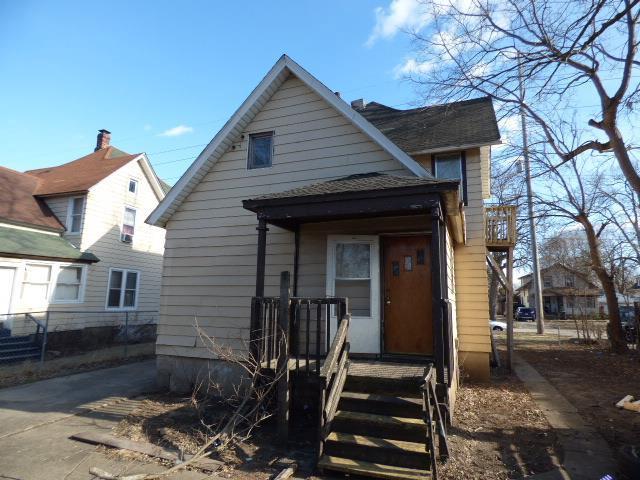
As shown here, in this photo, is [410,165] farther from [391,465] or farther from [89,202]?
[89,202]

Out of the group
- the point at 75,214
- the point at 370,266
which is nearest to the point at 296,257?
the point at 370,266

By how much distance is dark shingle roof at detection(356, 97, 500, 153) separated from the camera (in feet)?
29.9

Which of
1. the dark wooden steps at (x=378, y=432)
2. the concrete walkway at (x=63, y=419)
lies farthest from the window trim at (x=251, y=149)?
the concrete walkway at (x=63, y=419)

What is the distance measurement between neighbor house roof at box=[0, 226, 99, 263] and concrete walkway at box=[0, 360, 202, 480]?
5171 millimetres

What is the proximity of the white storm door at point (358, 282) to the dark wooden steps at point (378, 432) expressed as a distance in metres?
1.74

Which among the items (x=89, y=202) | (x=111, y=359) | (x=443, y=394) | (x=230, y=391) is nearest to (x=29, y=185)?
(x=89, y=202)

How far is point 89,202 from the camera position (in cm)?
1502

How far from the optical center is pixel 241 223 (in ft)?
27.9

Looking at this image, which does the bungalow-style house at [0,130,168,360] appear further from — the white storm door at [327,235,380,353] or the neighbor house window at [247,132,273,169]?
the white storm door at [327,235,380,353]

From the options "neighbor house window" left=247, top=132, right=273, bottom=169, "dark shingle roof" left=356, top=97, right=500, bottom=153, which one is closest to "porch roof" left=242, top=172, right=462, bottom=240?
"neighbor house window" left=247, top=132, right=273, bottom=169

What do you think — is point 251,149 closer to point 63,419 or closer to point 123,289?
point 63,419

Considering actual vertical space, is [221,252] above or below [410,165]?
below

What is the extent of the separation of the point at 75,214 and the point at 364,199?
14.1 meters

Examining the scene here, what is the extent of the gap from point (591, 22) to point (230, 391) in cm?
990
